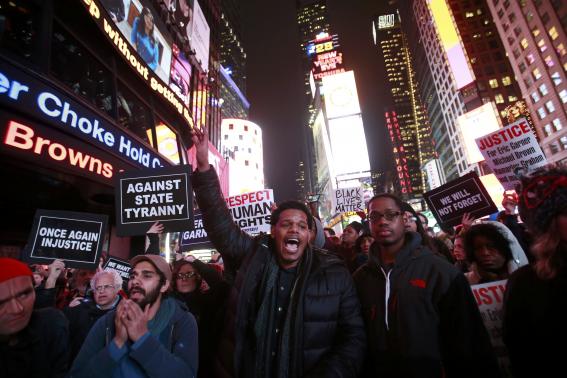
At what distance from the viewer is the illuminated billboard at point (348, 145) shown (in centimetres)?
6331

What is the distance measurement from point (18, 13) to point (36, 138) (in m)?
4.27

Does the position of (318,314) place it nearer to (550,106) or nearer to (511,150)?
(511,150)

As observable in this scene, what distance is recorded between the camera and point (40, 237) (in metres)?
5.11

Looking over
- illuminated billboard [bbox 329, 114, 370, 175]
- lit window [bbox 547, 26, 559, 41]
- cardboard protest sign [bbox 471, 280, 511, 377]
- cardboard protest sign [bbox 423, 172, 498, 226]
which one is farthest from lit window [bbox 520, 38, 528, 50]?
cardboard protest sign [bbox 471, 280, 511, 377]

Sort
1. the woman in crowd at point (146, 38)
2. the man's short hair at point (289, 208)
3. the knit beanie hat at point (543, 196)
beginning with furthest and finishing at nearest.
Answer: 1. the woman in crowd at point (146, 38)
2. the man's short hair at point (289, 208)
3. the knit beanie hat at point (543, 196)

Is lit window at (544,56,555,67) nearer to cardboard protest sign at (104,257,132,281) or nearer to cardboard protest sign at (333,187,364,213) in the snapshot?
cardboard protest sign at (333,187,364,213)

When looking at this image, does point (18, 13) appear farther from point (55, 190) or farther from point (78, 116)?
point (55, 190)

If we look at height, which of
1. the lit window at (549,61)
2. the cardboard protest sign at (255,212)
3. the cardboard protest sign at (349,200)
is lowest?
the cardboard protest sign at (255,212)

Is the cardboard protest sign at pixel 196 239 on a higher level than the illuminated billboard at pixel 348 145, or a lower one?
lower

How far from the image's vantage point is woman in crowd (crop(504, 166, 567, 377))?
5.64 ft

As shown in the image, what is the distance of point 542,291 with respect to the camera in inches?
71.4

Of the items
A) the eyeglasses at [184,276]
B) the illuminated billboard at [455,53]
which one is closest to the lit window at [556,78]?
the illuminated billboard at [455,53]

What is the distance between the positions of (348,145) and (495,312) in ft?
210

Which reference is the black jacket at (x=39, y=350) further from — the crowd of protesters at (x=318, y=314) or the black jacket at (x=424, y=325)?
the black jacket at (x=424, y=325)
